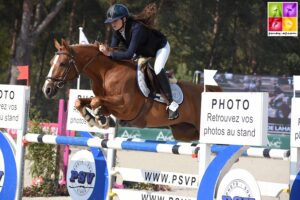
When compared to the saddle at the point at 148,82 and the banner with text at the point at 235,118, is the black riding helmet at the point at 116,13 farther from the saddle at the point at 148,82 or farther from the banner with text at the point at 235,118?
the banner with text at the point at 235,118

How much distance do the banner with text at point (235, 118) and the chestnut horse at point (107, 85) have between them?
1.57 m

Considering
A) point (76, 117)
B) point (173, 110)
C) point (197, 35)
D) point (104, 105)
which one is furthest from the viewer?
point (197, 35)

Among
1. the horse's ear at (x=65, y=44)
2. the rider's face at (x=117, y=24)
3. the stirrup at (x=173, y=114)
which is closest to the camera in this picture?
the horse's ear at (x=65, y=44)

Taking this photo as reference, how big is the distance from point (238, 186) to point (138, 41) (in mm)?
2341

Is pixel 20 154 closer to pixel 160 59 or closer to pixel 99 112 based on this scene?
Answer: pixel 99 112

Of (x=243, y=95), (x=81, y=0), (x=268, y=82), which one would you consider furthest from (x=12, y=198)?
(x=81, y=0)

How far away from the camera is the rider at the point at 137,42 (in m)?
6.62

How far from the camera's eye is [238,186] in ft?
15.5

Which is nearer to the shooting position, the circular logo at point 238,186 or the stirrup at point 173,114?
the circular logo at point 238,186

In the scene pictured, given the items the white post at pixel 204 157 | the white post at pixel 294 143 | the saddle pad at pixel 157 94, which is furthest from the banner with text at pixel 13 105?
the white post at pixel 294 143

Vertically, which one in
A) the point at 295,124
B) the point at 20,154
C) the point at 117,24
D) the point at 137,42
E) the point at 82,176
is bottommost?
the point at 82,176

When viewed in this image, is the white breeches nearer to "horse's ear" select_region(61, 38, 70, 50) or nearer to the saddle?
the saddle

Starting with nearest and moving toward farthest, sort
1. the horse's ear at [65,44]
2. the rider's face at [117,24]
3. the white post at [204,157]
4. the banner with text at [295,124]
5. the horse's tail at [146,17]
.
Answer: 1. the banner with text at [295,124]
2. the white post at [204,157]
3. the horse's ear at [65,44]
4. the rider's face at [117,24]
5. the horse's tail at [146,17]

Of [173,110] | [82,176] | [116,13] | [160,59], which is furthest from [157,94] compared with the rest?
[82,176]
